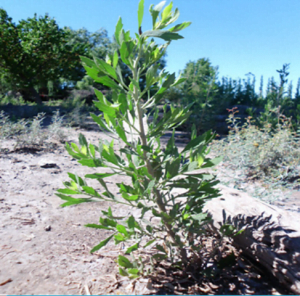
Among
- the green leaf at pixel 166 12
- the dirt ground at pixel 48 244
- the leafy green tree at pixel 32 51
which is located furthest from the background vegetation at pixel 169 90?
the green leaf at pixel 166 12

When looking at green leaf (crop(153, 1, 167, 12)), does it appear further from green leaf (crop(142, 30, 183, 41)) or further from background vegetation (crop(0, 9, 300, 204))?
background vegetation (crop(0, 9, 300, 204))

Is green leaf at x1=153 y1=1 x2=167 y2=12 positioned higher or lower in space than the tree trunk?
higher

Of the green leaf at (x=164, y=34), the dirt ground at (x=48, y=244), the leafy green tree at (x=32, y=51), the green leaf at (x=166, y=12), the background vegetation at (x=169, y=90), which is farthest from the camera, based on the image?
the leafy green tree at (x=32, y=51)

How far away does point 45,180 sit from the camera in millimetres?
3826

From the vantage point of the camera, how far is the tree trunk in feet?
5.76

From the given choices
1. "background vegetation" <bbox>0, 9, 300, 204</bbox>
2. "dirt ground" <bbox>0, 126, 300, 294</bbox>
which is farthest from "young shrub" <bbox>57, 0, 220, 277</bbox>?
"background vegetation" <bbox>0, 9, 300, 204</bbox>

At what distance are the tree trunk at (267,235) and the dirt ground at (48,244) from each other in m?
0.82

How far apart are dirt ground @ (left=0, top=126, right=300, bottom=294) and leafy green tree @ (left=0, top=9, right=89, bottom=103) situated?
10395 millimetres

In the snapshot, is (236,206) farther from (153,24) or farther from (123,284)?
(153,24)

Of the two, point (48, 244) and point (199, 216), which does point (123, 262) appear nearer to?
point (199, 216)

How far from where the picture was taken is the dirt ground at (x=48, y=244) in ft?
5.65

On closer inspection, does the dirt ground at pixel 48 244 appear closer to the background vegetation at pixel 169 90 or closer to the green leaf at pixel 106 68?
the green leaf at pixel 106 68

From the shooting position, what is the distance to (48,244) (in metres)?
2.18

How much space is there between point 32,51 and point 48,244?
41.1 feet
